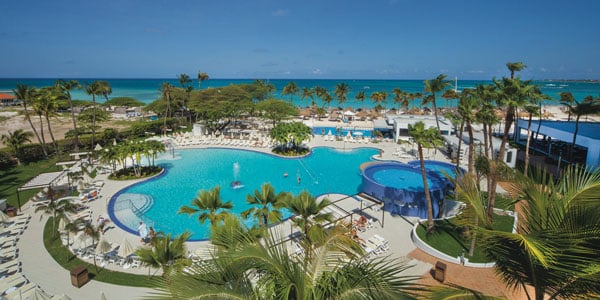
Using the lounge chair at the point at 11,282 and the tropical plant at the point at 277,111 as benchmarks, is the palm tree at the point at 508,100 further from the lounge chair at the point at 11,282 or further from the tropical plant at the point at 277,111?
the tropical plant at the point at 277,111

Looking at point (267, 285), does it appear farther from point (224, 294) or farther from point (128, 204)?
point (128, 204)

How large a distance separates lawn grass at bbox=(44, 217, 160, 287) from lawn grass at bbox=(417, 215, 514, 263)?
11.7 meters

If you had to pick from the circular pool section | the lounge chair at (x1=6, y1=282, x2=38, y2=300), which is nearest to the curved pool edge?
the lounge chair at (x1=6, y1=282, x2=38, y2=300)

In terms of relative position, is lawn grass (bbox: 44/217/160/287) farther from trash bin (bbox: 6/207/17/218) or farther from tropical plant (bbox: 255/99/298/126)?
tropical plant (bbox: 255/99/298/126)

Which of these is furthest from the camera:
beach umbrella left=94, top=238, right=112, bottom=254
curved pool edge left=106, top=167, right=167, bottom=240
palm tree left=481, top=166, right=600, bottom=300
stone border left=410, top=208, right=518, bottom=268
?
curved pool edge left=106, top=167, right=167, bottom=240

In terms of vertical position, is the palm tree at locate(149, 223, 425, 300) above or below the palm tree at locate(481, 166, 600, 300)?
below

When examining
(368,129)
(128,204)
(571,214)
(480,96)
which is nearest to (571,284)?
(571,214)

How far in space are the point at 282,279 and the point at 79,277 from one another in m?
11.0

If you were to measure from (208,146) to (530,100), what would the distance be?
94.1 ft

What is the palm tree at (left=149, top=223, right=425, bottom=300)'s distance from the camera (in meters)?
3.57

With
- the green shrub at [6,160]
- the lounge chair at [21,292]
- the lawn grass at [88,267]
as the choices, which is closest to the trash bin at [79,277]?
the lawn grass at [88,267]

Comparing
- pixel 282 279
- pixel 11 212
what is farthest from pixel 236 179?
pixel 282 279

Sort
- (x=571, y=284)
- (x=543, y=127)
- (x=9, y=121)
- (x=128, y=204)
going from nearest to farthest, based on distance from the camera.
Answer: (x=571, y=284)
(x=128, y=204)
(x=543, y=127)
(x=9, y=121)

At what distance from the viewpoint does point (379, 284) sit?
368 centimetres
